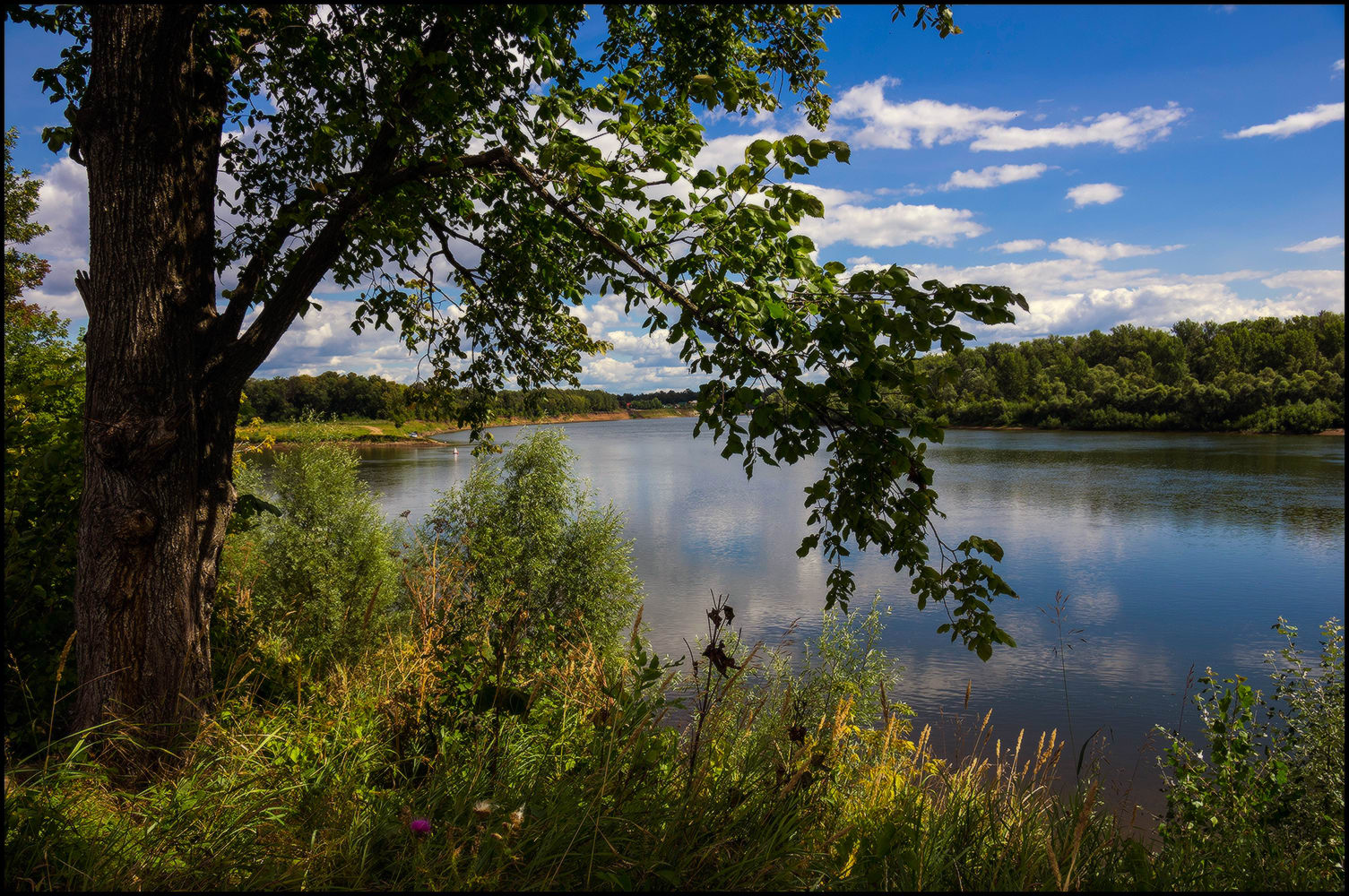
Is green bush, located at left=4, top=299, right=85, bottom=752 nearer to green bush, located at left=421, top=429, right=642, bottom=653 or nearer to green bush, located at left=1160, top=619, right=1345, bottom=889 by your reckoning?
green bush, located at left=1160, top=619, right=1345, bottom=889

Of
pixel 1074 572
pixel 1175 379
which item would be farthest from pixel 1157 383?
pixel 1074 572

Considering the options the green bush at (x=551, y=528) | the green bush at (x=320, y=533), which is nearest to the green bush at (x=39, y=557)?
the green bush at (x=320, y=533)

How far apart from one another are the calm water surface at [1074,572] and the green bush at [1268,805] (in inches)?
59.0

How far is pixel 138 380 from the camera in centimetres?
344

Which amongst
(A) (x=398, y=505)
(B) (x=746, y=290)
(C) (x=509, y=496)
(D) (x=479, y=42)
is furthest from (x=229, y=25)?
(A) (x=398, y=505)

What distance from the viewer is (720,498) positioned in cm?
3641

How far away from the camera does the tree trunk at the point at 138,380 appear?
3377 millimetres

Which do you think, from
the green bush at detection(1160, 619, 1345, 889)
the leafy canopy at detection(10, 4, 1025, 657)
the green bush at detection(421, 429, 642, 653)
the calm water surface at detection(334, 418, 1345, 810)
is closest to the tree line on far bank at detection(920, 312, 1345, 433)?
the calm water surface at detection(334, 418, 1345, 810)

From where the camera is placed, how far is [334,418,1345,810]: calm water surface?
44.8ft

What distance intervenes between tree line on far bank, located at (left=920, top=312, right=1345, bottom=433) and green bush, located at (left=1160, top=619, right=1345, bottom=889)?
42.2 meters

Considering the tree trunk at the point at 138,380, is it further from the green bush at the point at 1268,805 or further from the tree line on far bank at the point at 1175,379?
the tree line on far bank at the point at 1175,379

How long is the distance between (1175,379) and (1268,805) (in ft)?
269

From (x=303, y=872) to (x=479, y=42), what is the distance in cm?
336

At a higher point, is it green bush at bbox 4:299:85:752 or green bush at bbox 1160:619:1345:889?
green bush at bbox 4:299:85:752
